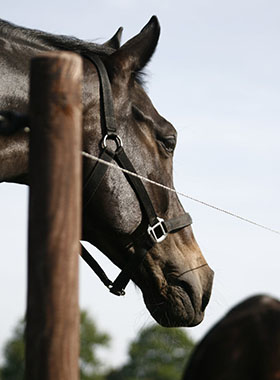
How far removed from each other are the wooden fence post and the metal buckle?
8.50 feet

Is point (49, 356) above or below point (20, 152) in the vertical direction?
above

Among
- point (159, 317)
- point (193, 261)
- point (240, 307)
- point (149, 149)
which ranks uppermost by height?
point (240, 307)

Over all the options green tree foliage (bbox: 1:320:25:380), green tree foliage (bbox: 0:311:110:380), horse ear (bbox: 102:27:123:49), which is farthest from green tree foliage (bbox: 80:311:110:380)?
horse ear (bbox: 102:27:123:49)

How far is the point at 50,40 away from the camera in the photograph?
4.96 meters

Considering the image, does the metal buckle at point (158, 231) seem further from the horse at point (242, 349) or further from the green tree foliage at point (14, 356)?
the green tree foliage at point (14, 356)

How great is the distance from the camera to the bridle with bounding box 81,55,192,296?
15.1 feet

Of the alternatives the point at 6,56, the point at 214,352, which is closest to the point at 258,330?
the point at 214,352

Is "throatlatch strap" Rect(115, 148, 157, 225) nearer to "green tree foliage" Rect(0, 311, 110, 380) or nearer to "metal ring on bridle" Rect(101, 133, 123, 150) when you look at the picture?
"metal ring on bridle" Rect(101, 133, 123, 150)

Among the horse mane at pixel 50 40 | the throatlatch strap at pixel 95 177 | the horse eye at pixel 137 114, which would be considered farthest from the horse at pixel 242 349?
the horse mane at pixel 50 40

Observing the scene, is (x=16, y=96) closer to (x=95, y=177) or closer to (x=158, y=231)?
(x=95, y=177)

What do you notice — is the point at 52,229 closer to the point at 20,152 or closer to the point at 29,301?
the point at 29,301

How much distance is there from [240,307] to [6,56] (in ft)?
9.27

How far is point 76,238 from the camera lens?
2199 mm

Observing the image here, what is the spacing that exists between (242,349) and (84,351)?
242ft
